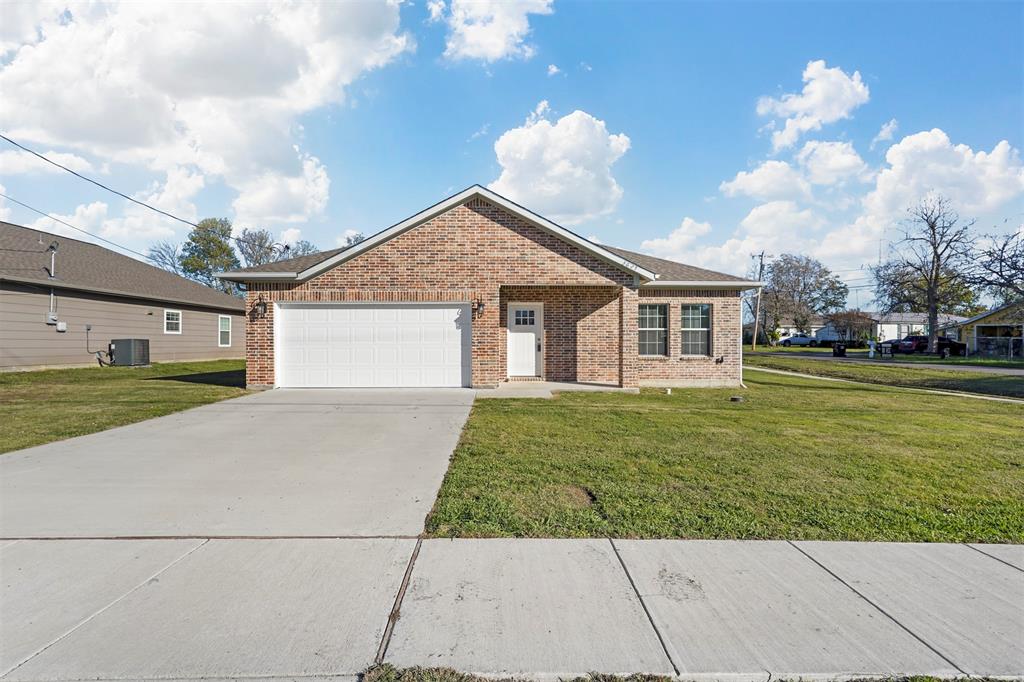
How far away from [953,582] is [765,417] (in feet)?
20.0

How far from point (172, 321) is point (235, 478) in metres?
21.5

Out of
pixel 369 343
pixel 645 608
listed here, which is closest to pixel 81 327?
pixel 369 343

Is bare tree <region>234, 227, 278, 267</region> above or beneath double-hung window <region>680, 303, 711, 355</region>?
above

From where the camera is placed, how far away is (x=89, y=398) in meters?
11.0

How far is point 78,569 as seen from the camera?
3256mm

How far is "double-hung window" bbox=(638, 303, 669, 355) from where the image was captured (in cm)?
1405

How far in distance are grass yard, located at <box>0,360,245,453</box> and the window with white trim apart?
443 cm

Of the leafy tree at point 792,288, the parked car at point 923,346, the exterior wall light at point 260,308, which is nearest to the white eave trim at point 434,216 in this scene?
the exterior wall light at point 260,308

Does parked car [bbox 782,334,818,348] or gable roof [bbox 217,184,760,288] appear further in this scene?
parked car [bbox 782,334,818,348]

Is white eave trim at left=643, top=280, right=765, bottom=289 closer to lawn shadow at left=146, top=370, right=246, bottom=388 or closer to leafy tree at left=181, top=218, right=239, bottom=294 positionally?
lawn shadow at left=146, top=370, right=246, bottom=388

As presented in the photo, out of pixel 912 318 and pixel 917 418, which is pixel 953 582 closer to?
pixel 917 418

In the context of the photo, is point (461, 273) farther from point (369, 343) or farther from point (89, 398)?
point (89, 398)

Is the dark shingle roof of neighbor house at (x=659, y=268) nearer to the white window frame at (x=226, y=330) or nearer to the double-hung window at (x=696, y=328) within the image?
the double-hung window at (x=696, y=328)

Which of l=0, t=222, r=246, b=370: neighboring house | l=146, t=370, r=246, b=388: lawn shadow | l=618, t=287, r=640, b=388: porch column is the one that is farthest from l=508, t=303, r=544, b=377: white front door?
l=0, t=222, r=246, b=370: neighboring house
